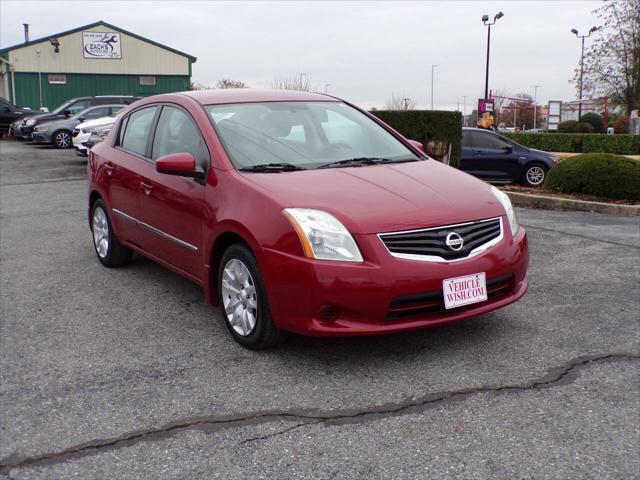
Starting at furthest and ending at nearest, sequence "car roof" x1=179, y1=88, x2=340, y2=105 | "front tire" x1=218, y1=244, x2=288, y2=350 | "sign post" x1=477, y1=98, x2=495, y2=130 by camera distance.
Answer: "sign post" x1=477, y1=98, x2=495, y2=130 → "car roof" x1=179, y1=88, x2=340, y2=105 → "front tire" x1=218, y1=244, x2=288, y2=350

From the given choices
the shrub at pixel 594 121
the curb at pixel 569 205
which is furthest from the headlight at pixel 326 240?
the shrub at pixel 594 121

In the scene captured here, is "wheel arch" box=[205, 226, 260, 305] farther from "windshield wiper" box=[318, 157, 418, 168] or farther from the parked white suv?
the parked white suv

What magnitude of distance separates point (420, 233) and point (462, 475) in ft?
4.82

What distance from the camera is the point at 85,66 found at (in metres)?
40.8

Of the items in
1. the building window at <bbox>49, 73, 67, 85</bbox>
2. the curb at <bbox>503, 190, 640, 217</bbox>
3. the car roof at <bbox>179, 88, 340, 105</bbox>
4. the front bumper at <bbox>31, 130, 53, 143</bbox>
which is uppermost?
the building window at <bbox>49, 73, 67, 85</bbox>

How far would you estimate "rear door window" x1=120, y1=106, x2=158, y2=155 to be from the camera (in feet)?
19.2

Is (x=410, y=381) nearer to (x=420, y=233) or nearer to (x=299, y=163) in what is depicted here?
(x=420, y=233)

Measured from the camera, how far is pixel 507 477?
114 inches

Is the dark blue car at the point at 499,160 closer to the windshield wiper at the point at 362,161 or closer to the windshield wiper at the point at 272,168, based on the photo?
the windshield wiper at the point at 362,161

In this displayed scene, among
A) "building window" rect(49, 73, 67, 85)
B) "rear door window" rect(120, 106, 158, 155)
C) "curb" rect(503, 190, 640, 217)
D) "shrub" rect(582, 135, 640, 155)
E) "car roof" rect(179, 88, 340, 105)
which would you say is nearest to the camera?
"car roof" rect(179, 88, 340, 105)

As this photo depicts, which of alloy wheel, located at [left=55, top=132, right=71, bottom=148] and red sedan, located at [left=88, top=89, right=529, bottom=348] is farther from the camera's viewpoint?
alloy wheel, located at [left=55, top=132, right=71, bottom=148]

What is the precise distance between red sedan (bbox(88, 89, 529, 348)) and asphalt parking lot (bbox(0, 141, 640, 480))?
1.06 feet

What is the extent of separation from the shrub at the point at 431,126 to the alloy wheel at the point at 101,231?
24.5ft

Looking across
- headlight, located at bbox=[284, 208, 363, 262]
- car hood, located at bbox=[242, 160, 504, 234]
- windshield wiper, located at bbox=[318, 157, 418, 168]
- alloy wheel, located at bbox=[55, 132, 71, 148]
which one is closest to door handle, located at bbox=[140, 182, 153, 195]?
car hood, located at bbox=[242, 160, 504, 234]
